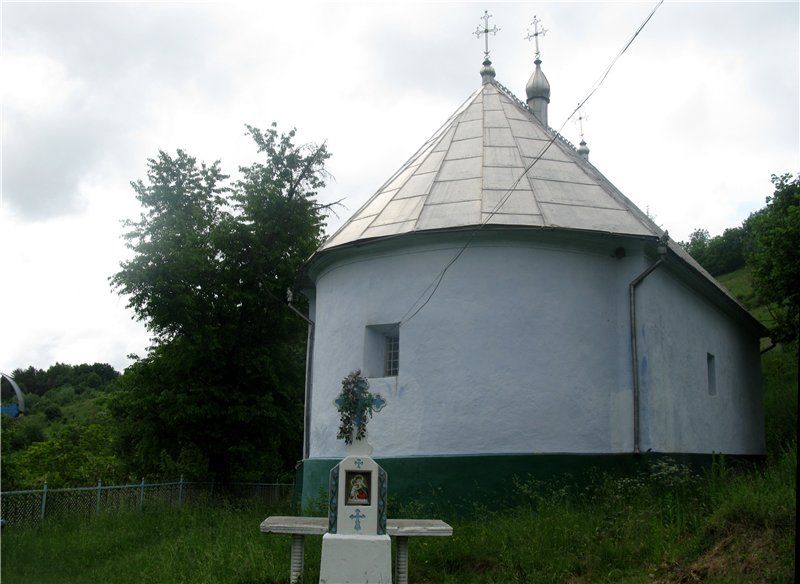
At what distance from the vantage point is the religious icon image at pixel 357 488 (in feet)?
29.2

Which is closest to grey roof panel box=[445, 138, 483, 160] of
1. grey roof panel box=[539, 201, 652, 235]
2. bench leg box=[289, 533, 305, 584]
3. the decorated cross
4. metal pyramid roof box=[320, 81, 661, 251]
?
metal pyramid roof box=[320, 81, 661, 251]

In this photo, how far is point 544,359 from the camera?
41.0 ft

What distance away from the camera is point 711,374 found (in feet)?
53.6

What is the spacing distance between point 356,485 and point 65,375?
64.7m

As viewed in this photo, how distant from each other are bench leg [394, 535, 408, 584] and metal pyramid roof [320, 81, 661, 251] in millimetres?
5386

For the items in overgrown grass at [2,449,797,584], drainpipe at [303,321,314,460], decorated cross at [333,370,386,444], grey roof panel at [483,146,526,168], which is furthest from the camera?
drainpipe at [303,321,314,460]

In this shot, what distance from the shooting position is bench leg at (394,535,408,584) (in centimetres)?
908

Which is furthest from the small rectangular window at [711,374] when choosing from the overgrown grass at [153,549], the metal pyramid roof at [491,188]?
the overgrown grass at [153,549]

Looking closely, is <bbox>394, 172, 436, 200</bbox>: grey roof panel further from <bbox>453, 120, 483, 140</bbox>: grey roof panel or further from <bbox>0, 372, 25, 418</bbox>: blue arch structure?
<bbox>0, 372, 25, 418</bbox>: blue arch structure

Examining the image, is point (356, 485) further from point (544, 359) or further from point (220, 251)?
point (220, 251)

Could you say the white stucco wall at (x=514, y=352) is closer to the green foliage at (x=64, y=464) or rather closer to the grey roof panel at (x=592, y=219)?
the grey roof panel at (x=592, y=219)

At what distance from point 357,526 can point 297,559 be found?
89cm

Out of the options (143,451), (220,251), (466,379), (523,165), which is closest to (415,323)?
(466,379)

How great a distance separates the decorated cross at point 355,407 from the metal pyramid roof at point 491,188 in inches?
163
